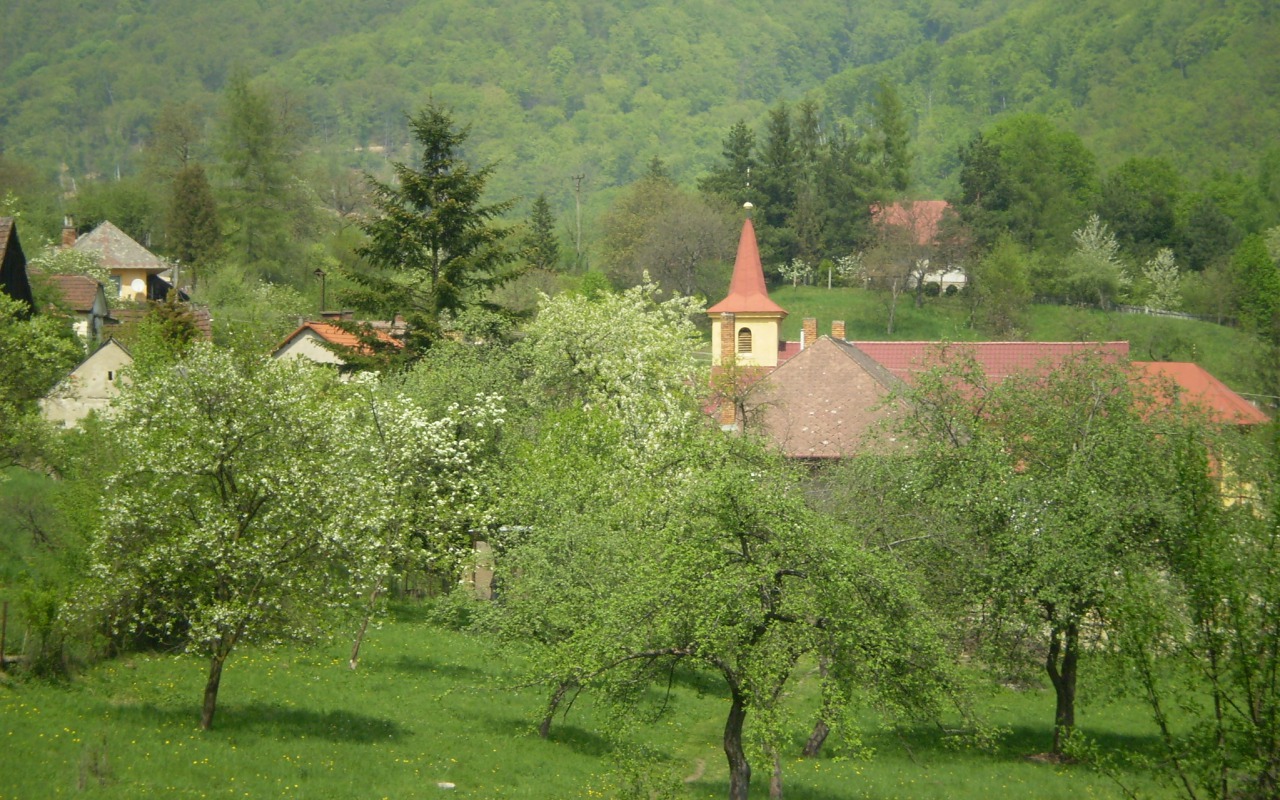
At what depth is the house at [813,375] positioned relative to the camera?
130 ft

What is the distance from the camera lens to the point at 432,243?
43.0m

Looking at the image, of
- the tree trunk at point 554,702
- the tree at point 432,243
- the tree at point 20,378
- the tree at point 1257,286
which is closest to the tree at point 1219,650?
the tree trunk at point 554,702

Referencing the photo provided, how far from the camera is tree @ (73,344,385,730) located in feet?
61.8

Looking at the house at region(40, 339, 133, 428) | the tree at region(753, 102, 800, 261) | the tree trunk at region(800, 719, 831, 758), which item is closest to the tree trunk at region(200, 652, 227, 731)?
the tree trunk at region(800, 719, 831, 758)

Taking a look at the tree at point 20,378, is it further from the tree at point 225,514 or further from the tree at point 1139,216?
the tree at point 1139,216

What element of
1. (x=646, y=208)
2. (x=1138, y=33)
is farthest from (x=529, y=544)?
(x=1138, y=33)

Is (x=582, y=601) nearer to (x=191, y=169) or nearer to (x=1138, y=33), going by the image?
(x=191, y=169)

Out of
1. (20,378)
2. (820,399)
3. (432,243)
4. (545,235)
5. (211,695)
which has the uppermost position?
(545,235)

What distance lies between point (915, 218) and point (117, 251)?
175 feet

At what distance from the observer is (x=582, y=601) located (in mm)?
20266

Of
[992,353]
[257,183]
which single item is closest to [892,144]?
[257,183]

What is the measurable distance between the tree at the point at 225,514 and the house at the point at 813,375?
13.4 meters

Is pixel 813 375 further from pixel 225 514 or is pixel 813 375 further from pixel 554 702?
pixel 225 514

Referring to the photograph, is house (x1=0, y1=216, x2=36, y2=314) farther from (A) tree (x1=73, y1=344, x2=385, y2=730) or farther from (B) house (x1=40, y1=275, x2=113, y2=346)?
(A) tree (x1=73, y1=344, x2=385, y2=730)
